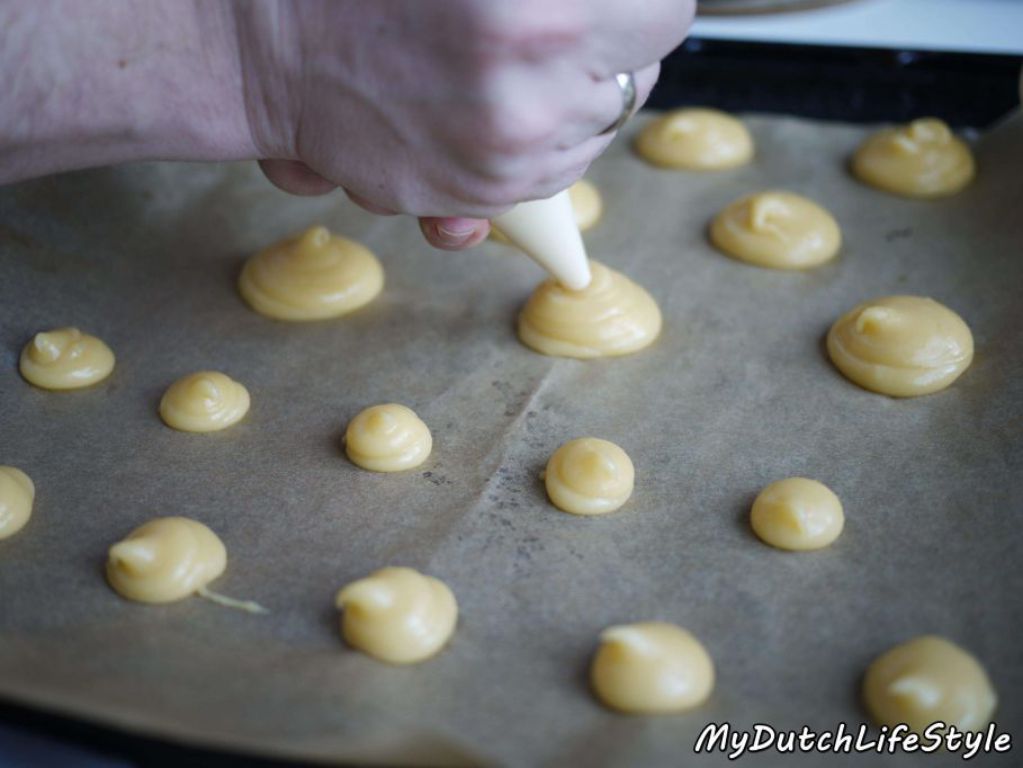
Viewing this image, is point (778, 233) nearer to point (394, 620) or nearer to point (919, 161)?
point (919, 161)

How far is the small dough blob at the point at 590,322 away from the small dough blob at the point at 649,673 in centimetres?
48

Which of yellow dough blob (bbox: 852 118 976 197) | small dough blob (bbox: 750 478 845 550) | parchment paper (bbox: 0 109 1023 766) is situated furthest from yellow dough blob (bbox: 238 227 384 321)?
yellow dough blob (bbox: 852 118 976 197)

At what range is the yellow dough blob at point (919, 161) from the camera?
1691mm

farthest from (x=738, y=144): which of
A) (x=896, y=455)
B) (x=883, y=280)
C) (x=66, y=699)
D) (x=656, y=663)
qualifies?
(x=66, y=699)

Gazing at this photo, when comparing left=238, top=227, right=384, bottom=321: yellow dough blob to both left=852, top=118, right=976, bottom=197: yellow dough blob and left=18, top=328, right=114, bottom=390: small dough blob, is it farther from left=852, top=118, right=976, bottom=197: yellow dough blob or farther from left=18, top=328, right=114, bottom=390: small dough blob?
left=852, top=118, right=976, bottom=197: yellow dough blob

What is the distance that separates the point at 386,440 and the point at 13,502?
39 cm

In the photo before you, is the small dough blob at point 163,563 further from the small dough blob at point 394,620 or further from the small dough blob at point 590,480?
the small dough blob at point 590,480

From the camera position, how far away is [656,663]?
3.33 feet

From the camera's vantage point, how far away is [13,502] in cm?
120

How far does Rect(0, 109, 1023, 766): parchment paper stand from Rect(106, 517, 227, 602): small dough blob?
0.02 meters

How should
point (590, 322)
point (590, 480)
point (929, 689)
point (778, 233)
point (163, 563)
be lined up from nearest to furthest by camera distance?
point (929, 689), point (163, 563), point (590, 480), point (590, 322), point (778, 233)

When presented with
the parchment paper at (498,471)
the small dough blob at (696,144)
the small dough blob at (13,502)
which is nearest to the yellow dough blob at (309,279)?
the parchment paper at (498,471)

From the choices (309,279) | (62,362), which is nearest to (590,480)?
(309,279)

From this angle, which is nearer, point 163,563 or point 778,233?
point 163,563
